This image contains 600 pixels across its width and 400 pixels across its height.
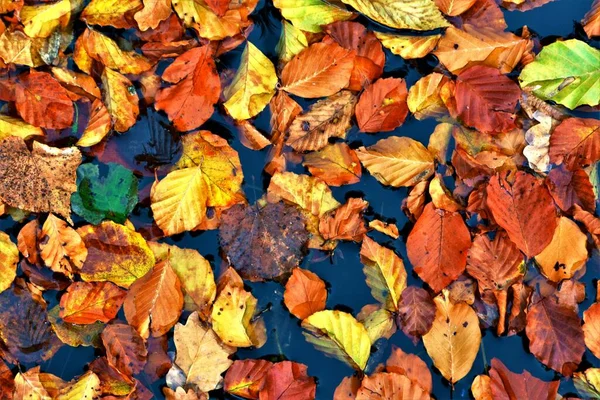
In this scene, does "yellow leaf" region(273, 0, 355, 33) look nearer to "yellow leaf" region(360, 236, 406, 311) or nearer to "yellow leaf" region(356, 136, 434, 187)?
"yellow leaf" region(356, 136, 434, 187)

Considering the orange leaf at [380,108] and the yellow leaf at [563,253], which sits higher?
the orange leaf at [380,108]

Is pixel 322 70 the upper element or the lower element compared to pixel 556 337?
upper

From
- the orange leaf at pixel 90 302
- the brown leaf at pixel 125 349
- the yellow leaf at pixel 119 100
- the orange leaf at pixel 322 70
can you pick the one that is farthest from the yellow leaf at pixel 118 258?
the orange leaf at pixel 322 70

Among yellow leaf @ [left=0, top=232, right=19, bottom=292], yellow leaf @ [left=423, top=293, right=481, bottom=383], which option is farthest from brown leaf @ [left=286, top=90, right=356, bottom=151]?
yellow leaf @ [left=0, top=232, right=19, bottom=292]

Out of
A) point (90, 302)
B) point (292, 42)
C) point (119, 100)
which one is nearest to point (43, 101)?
point (119, 100)

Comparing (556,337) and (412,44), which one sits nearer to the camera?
(556,337)

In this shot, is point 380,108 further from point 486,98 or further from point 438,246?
point 438,246

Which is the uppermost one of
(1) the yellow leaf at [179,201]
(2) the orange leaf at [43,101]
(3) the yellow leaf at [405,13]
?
(3) the yellow leaf at [405,13]

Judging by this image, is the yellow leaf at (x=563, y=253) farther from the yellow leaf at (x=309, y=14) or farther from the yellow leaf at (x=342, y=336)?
the yellow leaf at (x=309, y=14)
